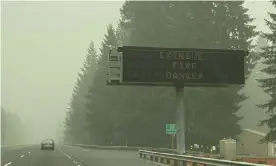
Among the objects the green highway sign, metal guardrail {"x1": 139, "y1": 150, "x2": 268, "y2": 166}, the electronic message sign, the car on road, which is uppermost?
the electronic message sign

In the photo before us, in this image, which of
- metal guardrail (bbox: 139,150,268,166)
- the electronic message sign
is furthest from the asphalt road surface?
the electronic message sign

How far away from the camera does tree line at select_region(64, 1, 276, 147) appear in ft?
185

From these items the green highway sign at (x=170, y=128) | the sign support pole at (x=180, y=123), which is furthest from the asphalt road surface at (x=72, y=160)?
the green highway sign at (x=170, y=128)

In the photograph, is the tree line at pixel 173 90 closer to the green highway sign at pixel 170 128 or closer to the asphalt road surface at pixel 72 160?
the green highway sign at pixel 170 128

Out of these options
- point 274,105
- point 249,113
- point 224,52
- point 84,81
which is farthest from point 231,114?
point 84,81

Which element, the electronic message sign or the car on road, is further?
the car on road

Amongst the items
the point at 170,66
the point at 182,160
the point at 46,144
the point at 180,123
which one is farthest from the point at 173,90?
the point at 182,160

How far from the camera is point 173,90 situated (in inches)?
2381

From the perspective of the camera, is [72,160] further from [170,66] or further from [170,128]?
[170,128]

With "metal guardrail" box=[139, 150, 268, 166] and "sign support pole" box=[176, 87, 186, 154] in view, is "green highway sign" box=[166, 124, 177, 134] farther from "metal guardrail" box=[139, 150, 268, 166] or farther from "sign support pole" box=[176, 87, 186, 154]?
"sign support pole" box=[176, 87, 186, 154]

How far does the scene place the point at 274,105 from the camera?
45531mm

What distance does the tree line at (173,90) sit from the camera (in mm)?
56531

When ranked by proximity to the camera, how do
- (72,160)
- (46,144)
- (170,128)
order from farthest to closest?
(46,144) → (170,128) → (72,160)

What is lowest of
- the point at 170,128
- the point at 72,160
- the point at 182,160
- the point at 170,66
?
the point at 72,160
